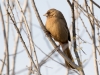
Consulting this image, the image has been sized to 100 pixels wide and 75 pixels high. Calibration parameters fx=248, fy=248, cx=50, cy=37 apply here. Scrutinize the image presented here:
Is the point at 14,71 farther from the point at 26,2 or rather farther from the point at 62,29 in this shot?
the point at 62,29

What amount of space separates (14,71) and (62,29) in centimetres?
91

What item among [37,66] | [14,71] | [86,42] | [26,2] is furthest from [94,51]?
[26,2]

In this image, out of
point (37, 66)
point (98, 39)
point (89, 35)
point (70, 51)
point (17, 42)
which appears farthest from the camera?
point (70, 51)

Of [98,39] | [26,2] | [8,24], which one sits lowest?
[98,39]

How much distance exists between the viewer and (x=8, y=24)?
2.49 metres

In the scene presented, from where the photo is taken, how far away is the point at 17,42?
2379 mm

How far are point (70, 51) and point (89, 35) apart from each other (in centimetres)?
55

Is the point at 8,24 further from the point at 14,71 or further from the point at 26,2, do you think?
the point at 14,71

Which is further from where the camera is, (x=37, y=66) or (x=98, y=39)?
(x=98, y=39)

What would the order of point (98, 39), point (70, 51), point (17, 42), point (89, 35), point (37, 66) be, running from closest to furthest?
point (37, 66) → point (89, 35) → point (98, 39) → point (17, 42) → point (70, 51)

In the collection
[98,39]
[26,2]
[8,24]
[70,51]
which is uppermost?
[26,2]

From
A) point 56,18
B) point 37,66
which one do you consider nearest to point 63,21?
point 56,18

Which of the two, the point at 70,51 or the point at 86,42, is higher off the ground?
the point at 86,42

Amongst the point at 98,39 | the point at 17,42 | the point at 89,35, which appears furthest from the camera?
the point at 17,42
